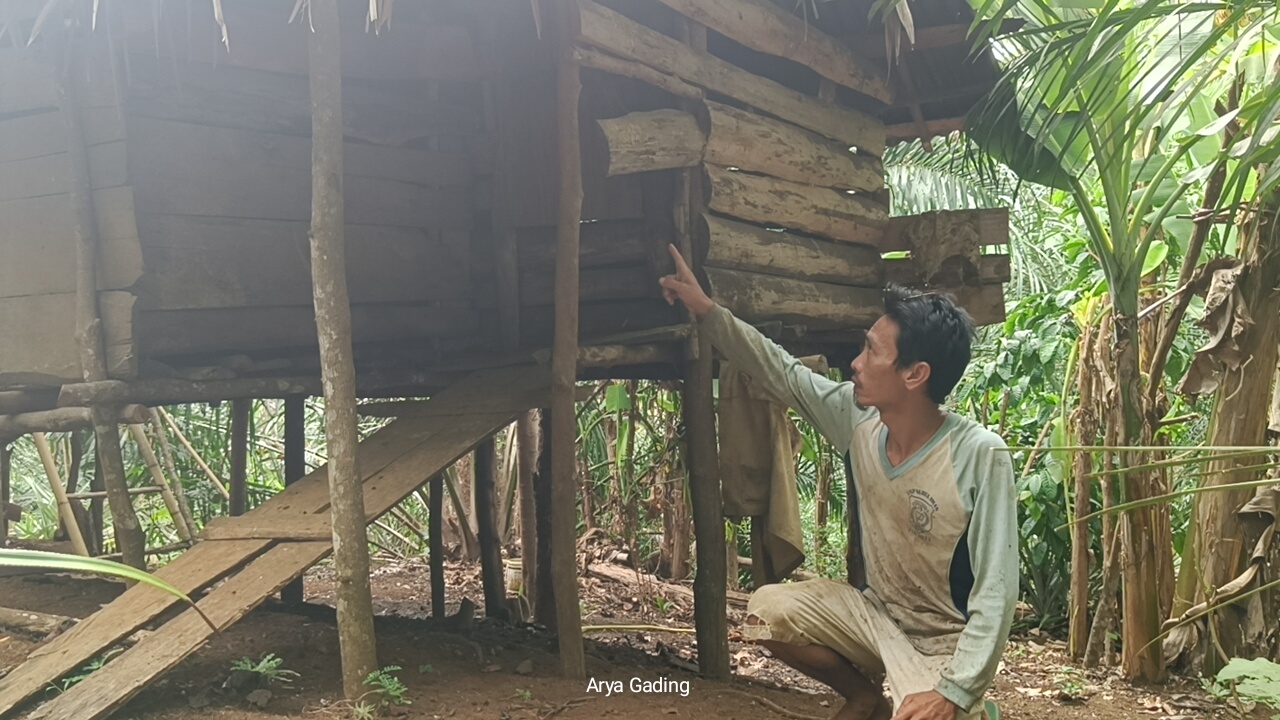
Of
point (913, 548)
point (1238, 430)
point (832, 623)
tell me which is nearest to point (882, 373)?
point (913, 548)

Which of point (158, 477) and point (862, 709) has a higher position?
point (158, 477)

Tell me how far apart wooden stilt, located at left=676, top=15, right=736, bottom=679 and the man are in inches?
66.7

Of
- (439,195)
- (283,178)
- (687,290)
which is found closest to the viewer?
(687,290)

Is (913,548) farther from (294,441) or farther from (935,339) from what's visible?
(294,441)

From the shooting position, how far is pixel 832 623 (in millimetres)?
3213

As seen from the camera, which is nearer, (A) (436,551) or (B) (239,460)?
(B) (239,460)

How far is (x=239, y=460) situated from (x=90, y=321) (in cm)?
280

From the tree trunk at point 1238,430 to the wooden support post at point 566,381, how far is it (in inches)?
144

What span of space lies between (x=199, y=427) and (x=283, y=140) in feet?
17.6

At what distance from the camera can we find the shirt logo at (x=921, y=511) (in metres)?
3.00

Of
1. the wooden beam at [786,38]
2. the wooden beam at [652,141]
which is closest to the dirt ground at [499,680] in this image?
the wooden beam at [652,141]

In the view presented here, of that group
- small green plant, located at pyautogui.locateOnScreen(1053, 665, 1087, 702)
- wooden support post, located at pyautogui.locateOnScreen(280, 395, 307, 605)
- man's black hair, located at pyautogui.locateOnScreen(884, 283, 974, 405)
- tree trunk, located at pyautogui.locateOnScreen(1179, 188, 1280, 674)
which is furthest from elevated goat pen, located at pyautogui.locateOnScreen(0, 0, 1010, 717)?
small green plant, located at pyautogui.locateOnScreen(1053, 665, 1087, 702)

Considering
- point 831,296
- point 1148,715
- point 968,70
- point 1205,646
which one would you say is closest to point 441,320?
point 831,296

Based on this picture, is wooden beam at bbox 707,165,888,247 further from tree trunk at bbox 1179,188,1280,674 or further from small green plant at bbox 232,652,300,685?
small green plant at bbox 232,652,300,685
